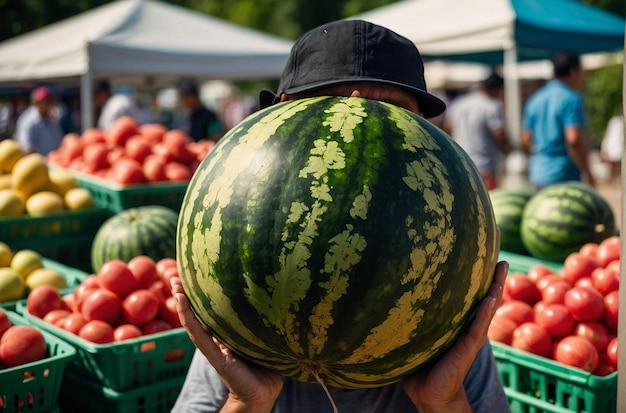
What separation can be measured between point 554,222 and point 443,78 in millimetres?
17512

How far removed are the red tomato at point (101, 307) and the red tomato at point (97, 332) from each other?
0.06 m

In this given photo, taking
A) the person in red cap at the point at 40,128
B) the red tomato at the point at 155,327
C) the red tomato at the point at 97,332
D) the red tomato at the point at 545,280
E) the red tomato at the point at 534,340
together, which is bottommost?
the person in red cap at the point at 40,128

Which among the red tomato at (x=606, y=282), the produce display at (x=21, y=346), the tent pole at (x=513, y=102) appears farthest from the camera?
the tent pole at (x=513, y=102)

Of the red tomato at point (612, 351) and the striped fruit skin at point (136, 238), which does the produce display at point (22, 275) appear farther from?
the red tomato at point (612, 351)

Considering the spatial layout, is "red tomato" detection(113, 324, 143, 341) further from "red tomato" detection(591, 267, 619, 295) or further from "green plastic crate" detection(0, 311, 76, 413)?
"red tomato" detection(591, 267, 619, 295)

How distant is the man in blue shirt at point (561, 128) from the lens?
6492mm

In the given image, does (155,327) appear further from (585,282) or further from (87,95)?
(87,95)

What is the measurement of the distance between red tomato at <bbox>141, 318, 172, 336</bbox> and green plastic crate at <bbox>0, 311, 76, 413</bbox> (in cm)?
39

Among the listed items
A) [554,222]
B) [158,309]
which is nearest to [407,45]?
[158,309]

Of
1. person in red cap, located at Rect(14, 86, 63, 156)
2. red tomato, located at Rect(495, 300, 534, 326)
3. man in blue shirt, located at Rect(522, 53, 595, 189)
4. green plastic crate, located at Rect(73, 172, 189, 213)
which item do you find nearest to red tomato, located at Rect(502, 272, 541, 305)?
red tomato, located at Rect(495, 300, 534, 326)

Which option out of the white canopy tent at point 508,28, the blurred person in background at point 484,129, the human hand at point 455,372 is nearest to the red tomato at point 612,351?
the human hand at point 455,372

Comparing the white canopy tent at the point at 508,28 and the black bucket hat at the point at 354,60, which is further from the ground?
the black bucket hat at the point at 354,60

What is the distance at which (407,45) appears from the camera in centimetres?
178

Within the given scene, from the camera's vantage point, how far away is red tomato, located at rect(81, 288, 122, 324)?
2961 mm
